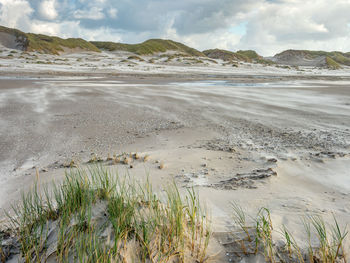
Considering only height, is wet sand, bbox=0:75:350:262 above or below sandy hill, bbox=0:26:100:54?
below

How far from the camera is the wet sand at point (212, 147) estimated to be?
3.16 m

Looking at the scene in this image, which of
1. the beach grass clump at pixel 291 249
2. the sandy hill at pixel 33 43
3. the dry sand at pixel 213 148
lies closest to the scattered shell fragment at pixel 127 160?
the dry sand at pixel 213 148

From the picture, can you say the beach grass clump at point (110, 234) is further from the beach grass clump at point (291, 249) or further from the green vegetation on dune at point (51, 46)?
the green vegetation on dune at point (51, 46)

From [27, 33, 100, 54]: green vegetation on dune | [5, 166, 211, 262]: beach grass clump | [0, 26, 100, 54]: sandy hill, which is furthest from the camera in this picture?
[0, 26, 100, 54]: sandy hill

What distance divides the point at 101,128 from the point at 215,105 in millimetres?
4787

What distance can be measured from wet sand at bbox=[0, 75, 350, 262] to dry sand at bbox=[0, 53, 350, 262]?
0.01 meters

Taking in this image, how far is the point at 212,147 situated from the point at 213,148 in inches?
3.0

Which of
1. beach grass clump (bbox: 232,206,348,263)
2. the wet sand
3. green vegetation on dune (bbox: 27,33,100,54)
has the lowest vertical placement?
the wet sand

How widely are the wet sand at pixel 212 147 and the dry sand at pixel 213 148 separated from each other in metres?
0.01

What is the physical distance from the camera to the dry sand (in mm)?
3102

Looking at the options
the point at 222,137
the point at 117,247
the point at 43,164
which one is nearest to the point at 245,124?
the point at 222,137

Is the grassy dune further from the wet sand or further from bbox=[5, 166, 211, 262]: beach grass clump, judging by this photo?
the wet sand

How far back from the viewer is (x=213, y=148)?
512 cm

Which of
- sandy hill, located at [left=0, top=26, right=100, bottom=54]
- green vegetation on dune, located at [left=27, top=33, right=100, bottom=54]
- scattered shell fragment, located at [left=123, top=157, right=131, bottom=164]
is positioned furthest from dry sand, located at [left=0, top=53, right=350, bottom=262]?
sandy hill, located at [left=0, top=26, right=100, bottom=54]
